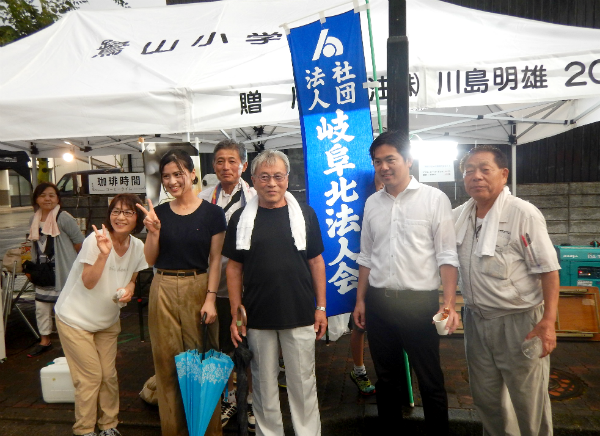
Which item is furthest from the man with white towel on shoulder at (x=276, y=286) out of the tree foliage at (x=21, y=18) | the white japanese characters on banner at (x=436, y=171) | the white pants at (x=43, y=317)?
the tree foliage at (x=21, y=18)

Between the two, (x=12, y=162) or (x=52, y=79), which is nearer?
(x=52, y=79)

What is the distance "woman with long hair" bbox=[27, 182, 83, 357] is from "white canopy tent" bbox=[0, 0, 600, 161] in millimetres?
Result: 1134

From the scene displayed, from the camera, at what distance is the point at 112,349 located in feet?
10.3

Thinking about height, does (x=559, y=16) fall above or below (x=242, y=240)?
above

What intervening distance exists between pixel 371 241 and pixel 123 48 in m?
3.67

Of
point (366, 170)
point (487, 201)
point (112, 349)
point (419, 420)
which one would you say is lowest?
point (419, 420)

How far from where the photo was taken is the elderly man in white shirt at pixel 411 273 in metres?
2.56

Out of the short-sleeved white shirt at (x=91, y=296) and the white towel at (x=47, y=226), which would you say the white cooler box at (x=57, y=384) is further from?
the white towel at (x=47, y=226)

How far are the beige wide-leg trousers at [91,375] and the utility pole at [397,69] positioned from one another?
2607 millimetres

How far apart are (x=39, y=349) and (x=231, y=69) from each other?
3813 millimetres

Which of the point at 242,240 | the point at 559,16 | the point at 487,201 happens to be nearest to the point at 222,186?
the point at 242,240

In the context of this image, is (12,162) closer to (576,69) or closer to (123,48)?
(123,48)

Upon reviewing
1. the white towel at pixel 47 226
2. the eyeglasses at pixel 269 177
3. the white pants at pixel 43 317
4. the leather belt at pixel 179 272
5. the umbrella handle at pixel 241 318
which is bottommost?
the white pants at pixel 43 317

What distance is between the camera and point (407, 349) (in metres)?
2.62
